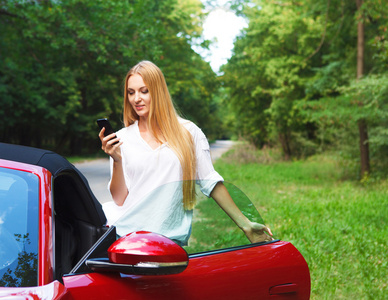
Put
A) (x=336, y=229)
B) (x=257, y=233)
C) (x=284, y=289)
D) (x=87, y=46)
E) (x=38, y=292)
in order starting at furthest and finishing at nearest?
1. (x=87, y=46)
2. (x=336, y=229)
3. (x=257, y=233)
4. (x=284, y=289)
5. (x=38, y=292)

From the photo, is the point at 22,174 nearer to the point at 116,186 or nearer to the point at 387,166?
the point at 116,186

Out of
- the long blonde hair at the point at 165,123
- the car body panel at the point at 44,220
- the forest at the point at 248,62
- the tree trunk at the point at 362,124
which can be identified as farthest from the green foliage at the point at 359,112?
the car body panel at the point at 44,220

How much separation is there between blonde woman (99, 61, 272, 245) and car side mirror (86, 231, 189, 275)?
0.33 m

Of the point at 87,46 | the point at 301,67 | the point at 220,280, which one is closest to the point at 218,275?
the point at 220,280

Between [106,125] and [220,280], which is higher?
[106,125]

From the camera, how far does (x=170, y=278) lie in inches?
74.2

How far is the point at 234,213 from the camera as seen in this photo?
225 centimetres

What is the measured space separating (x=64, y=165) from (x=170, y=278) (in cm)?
73

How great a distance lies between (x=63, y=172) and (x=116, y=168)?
0.42 metres

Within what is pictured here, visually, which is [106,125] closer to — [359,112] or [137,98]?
[137,98]

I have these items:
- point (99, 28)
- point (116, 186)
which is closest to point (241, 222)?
point (116, 186)

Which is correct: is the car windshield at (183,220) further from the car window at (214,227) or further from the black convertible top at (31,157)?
the black convertible top at (31,157)

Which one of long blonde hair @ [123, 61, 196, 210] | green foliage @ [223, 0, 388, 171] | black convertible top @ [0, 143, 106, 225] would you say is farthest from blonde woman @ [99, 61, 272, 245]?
green foliage @ [223, 0, 388, 171]

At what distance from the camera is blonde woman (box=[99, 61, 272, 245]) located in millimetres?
2066
